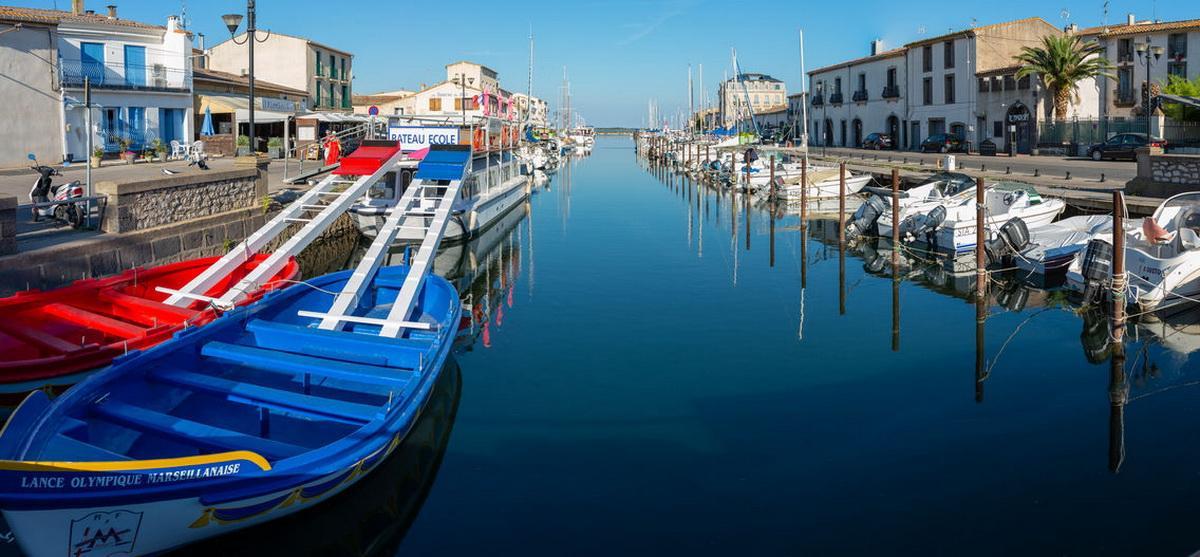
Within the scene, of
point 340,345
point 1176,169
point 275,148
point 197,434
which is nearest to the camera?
point 197,434

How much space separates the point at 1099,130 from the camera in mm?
47156

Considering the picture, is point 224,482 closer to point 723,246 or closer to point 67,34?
point 723,246

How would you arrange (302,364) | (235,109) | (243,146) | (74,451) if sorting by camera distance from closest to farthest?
(74,451)
(302,364)
(243,146)
(235,109)

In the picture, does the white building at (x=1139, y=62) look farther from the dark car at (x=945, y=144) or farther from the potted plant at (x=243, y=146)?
the potted plant at (x=243, y=146)

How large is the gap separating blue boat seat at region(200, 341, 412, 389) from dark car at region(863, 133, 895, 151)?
58.4 m

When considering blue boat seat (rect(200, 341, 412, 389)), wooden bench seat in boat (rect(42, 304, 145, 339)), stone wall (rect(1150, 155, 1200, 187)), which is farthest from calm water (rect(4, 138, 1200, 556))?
stone wall (rect(1150, 155, 1200, 187))

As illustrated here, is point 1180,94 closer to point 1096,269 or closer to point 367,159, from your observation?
point 1096,269

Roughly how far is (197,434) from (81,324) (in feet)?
16.6

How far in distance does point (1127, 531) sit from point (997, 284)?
12.8 m

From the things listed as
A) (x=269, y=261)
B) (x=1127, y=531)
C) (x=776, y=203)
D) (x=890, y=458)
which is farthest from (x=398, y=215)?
(x=776, y=203)

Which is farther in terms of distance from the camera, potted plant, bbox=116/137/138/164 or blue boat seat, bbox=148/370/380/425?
potted plant, bbox=116/137/138/164

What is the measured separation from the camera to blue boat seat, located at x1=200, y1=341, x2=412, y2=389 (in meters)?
9.46

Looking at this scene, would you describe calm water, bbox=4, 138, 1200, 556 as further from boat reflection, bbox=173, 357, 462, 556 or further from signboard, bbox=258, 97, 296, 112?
signboard, bbox=258, 97, 296, 112

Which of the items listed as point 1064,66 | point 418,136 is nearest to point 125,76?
point 418,136
